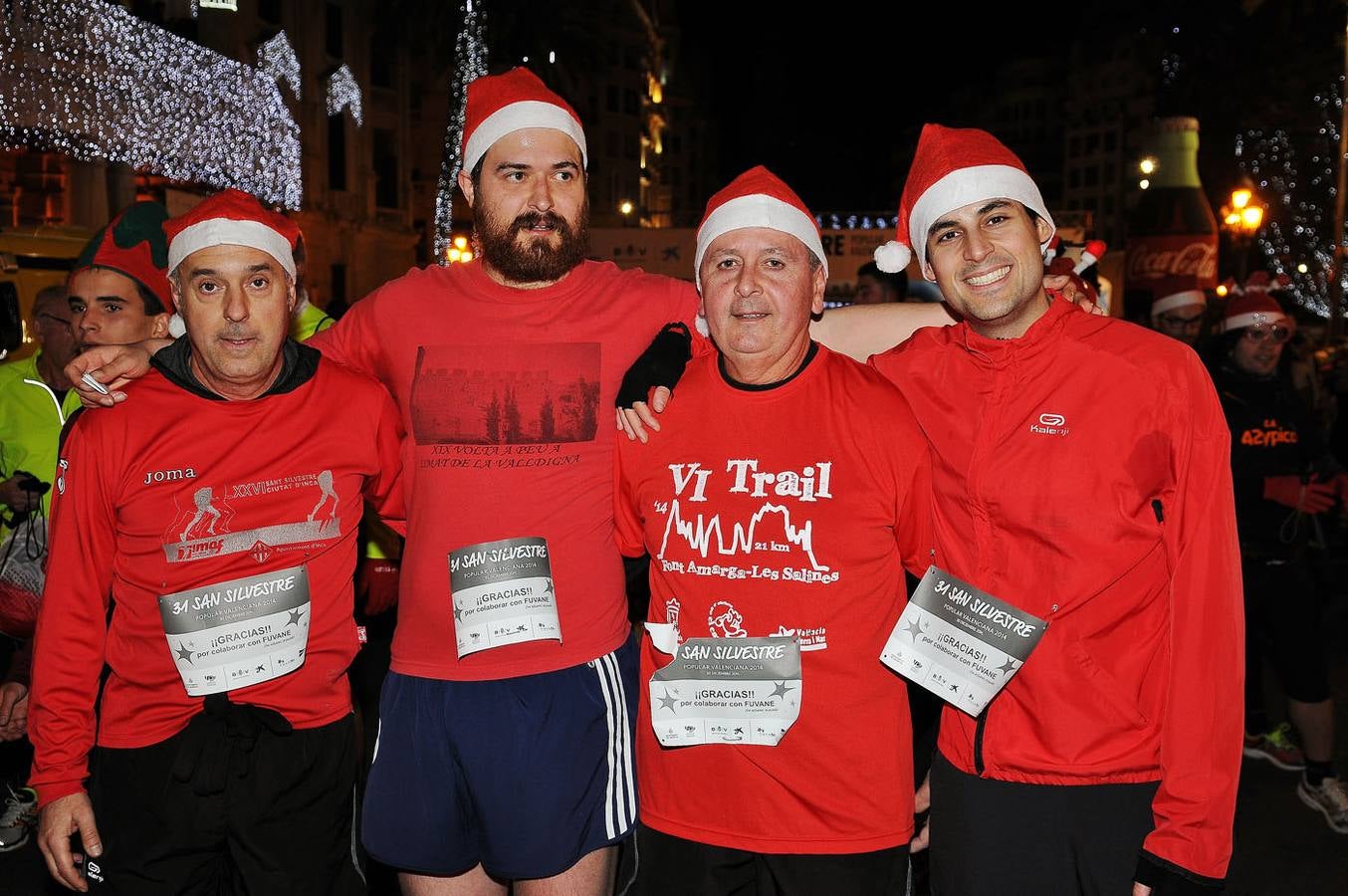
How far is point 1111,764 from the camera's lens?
8.14 feet

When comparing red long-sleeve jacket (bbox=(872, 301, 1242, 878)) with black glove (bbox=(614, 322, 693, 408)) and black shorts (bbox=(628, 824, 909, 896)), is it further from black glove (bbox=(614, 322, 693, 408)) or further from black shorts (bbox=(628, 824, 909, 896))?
black glove (bbox=(614, 322, 693, 408))

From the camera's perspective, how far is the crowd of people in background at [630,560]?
2494 mm

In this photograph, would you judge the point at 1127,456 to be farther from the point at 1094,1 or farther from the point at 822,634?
the point at 1094,1

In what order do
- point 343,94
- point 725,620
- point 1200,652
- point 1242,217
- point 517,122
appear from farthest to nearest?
point 343,94, point 1242,217, point 517,122, point 725,620, point 1200,652

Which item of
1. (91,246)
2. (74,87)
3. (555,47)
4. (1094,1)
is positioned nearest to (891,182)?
(1094,1)

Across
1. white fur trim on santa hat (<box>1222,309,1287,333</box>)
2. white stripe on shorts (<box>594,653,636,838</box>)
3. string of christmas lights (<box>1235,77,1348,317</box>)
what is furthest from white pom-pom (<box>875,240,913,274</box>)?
string of christmas lights (<box>1235,77,1348,317</box>)

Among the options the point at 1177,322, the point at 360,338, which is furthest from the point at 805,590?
the point at 1177,322

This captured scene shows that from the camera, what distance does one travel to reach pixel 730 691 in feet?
8.45

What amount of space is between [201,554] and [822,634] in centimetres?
165

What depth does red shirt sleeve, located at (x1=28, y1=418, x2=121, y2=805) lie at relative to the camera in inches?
107

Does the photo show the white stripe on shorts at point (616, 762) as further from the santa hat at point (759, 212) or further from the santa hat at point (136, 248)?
the santa hat at point (136, 248)

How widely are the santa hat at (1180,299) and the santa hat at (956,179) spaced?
4554 millimetres

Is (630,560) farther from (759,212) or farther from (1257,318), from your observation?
(1257,318)

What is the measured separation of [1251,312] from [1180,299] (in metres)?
0.93
